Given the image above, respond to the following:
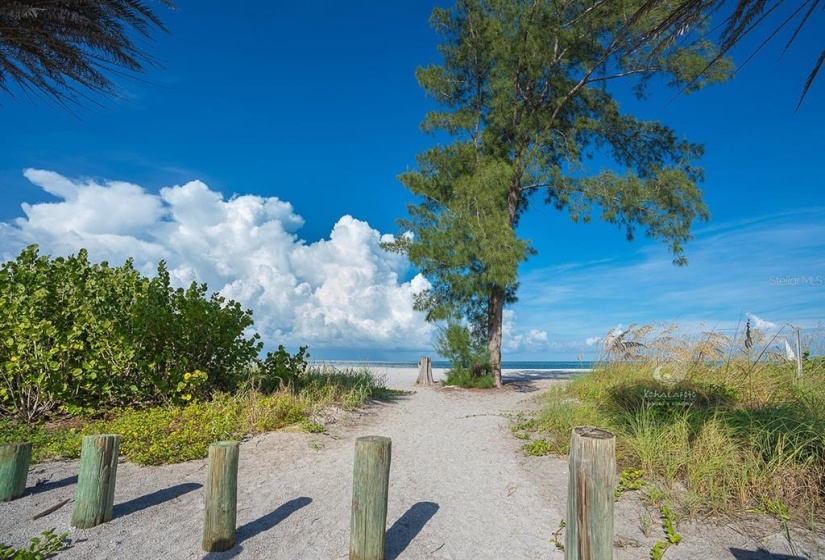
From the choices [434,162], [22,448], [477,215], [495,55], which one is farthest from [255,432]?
[495,55]

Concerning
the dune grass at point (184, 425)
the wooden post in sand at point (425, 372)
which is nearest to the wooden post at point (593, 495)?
the dune grass at point (184, 425)

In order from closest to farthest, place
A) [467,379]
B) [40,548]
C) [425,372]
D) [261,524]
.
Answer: [40,548] → [261,524] → [467,379] → [425,372]

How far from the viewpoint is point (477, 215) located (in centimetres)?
1351

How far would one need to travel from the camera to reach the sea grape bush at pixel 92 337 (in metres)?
7.33

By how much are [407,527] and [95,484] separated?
267cm

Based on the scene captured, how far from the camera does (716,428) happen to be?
17.3 feet

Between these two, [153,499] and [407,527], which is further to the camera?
[153,499]

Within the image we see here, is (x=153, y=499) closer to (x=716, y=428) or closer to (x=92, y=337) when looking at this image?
(x=92, y=337)

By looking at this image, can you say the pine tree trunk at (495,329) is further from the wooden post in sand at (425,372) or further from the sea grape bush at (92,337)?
the sea grape bush at (92,337)

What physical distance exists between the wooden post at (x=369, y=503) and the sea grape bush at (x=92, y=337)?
5161mm

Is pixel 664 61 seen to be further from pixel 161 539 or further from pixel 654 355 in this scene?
pixel 161 539

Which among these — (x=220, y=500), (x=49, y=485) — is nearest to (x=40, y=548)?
(x=220, y=500)

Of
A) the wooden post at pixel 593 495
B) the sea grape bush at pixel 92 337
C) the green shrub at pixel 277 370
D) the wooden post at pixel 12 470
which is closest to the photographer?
the wooden post at pixel 593 495

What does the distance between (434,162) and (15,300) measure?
1088cm
